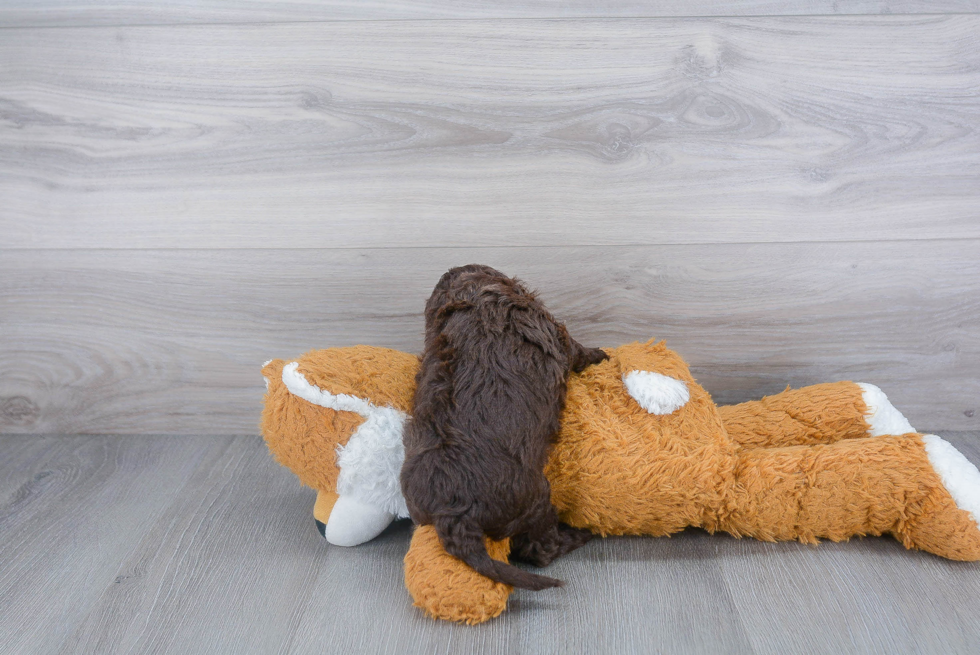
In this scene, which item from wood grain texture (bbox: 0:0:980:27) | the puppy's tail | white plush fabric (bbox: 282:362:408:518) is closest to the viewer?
the puppy's tail

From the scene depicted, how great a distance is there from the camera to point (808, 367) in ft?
3.63

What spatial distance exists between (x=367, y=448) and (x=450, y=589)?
0.64 ft

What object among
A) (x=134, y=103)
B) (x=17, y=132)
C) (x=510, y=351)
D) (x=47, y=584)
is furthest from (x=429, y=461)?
(x=17, y=132)

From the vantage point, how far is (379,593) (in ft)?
2.63

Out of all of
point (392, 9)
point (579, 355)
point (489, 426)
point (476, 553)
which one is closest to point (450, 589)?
point (476, 553)

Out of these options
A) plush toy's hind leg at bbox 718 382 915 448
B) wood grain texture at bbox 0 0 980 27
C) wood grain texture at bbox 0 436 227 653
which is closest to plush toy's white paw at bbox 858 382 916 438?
plush toy's hind leg at bbox 718 382 915 448

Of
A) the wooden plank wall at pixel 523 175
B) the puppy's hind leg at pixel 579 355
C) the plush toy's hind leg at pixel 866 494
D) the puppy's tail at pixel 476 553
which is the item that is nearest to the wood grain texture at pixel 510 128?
the wooden plank wall at pixel 523 175

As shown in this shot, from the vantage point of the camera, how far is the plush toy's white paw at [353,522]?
87 cm

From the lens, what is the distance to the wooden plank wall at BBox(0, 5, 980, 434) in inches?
39.4

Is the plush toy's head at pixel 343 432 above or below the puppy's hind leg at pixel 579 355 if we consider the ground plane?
below

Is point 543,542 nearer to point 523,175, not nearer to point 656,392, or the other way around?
point 656,392

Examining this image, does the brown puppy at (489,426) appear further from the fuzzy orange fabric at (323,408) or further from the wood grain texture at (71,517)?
the wood grain texture at (71,517)

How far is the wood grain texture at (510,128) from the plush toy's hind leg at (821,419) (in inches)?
9.4

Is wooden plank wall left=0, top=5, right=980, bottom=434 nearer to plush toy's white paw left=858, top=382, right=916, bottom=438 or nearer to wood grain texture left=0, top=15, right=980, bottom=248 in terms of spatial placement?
wood grain texture left=0, top=15, right=980, bottom=248
